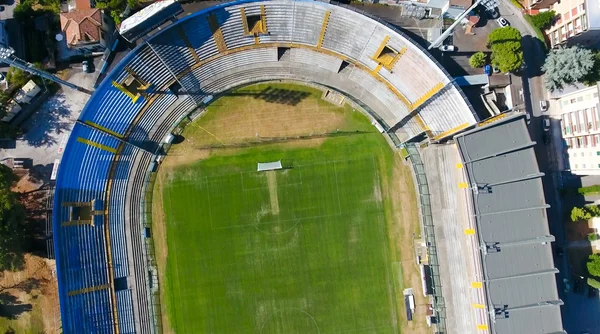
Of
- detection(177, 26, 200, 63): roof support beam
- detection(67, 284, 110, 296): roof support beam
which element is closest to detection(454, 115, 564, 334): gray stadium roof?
detection(177, 26, 200, 63): roof support beam

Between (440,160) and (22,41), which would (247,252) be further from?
(22,41)

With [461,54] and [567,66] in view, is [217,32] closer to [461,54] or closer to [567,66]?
[461,54]

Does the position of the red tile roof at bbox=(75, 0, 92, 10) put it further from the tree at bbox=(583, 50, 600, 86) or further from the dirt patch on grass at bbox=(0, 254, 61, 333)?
the tree at bbox=(583, 50, 600, 86)

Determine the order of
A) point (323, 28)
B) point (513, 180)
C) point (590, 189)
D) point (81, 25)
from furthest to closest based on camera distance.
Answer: point (590, 189), point (323, 28), point (513, 180), point (81, 25)

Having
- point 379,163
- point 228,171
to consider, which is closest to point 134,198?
point 228,171

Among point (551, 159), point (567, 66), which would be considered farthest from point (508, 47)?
point (551, 159)

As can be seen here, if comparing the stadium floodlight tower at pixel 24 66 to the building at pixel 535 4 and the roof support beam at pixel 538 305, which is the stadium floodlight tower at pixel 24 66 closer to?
the roof support beam at pixel 538 305
